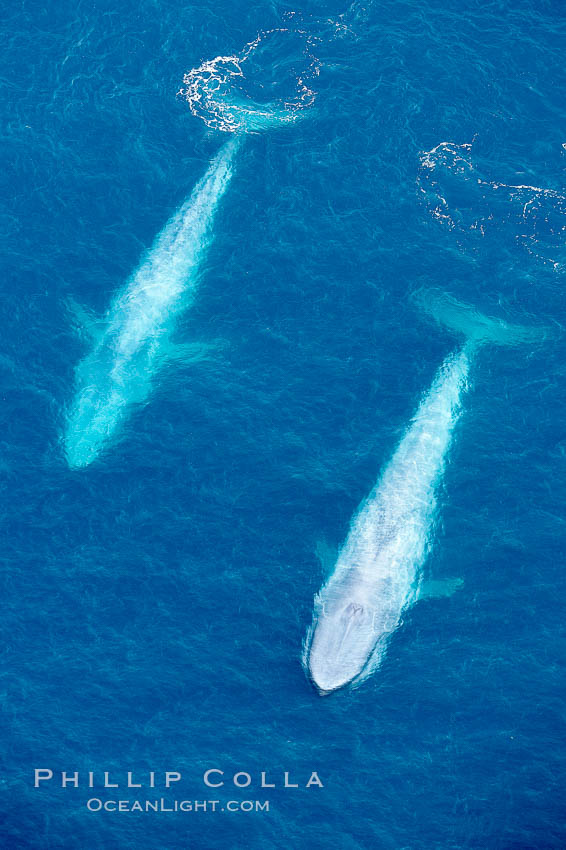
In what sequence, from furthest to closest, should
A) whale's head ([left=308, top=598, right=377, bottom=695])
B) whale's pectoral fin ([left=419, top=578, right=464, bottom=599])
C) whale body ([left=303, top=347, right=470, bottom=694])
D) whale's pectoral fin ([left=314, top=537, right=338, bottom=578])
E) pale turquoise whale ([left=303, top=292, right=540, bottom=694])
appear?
whale's pectoral fin ([left=314, top=537, right=338, bottom=578]) < whale's pectoral fin ([left=419, top=578, right=464, bottom=599]) < whale body ([left=303, top=347, right=470, bottom=694]) < pale turquoise whale ([left=303, top=292, right=540, bottom=694]) < whale's head ([left=308, top=598, right=377, bottom=695])

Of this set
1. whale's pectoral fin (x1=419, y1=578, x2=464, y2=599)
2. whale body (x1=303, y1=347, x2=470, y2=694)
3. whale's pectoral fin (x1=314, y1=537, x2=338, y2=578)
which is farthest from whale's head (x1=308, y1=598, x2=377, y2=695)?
whale's pectoral fin (x1=419, y1=578, x2=464, y2=599)

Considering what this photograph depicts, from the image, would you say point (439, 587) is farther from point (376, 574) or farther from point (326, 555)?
point (326, 555)

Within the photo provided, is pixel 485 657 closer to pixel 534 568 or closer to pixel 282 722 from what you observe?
pixel 534 568

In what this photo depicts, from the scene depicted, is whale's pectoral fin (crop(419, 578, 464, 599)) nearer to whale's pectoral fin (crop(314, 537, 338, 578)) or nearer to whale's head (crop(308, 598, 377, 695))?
whale's head (crop(308, 598, 377, 695))

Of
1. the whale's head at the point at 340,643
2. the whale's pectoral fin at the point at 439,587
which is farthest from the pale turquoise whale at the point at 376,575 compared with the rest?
the whale's pectoral fin at the point at 439,587

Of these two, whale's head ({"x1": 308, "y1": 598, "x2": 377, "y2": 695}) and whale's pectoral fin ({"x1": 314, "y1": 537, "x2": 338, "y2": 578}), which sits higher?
whale's pectoral fin ({"x1": 314, "y1": 537, "x2": 338, "y2": 578})

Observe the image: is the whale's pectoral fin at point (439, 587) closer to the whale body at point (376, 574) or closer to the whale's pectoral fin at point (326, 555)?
the whale body at point (376, 574)

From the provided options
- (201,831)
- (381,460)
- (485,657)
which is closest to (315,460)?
(381,460)

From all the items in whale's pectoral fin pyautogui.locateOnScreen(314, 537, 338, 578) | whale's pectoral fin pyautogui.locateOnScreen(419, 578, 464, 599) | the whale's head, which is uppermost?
whale's pectoral fin pyautogui.locateOnScreen(314, 537, 338, 578)
